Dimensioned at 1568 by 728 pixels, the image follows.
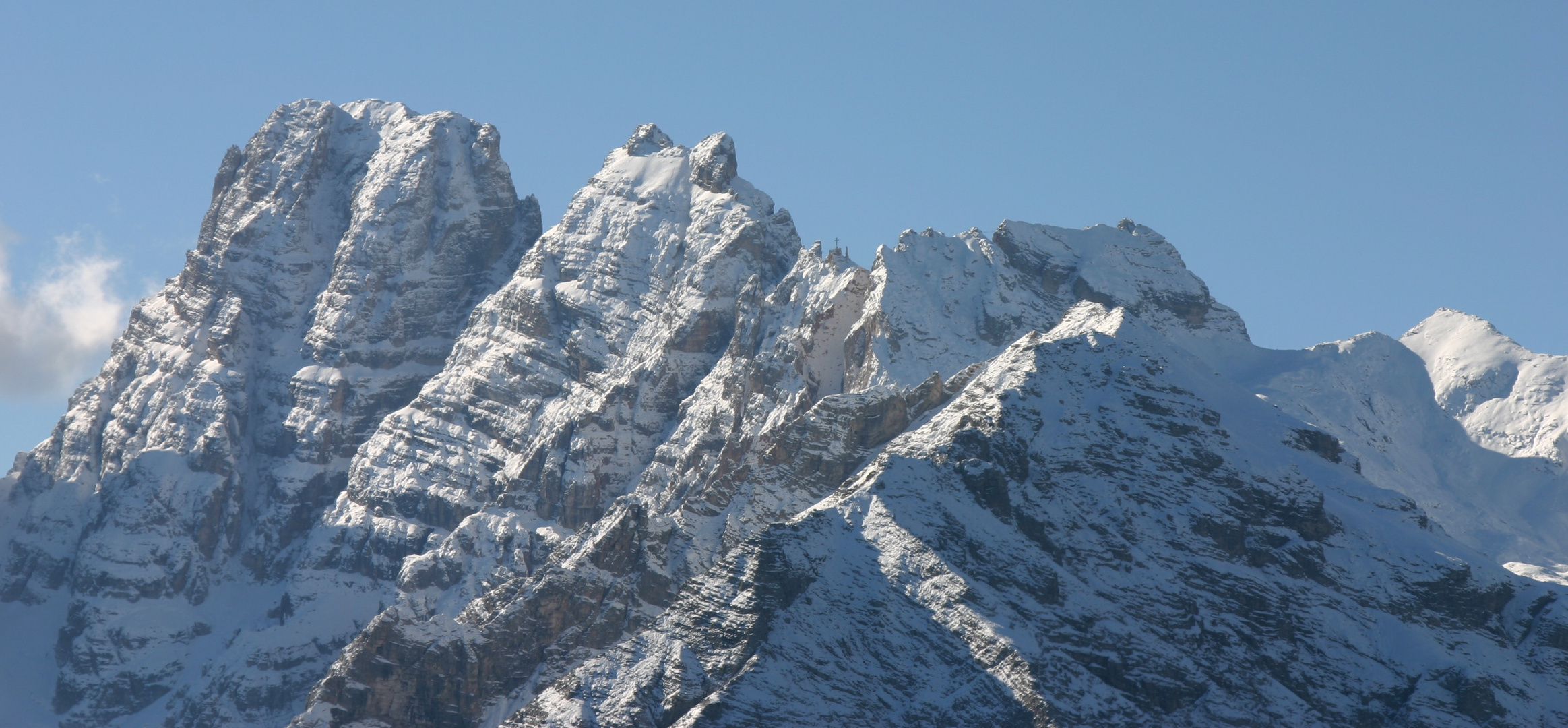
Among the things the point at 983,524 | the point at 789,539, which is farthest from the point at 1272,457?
the point at 789,539

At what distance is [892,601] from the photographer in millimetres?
167250

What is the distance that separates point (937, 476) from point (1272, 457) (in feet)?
95.3

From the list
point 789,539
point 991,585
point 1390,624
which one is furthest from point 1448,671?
point 789,539

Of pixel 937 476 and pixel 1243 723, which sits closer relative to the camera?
pixel 1243 723

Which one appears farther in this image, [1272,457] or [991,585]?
[1272,457]

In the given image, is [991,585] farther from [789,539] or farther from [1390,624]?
[1390,624]

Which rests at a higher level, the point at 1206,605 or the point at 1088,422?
the point at 1088,422

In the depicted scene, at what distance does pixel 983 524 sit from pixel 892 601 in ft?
36.8

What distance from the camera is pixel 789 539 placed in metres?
174

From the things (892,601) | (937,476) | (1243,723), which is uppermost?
(937,476)

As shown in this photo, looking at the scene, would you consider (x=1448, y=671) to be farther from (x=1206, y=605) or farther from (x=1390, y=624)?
(x=1206, y=605)

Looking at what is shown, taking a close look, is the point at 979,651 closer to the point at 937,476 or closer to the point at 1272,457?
the point at 937,476

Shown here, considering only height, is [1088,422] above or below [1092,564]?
above

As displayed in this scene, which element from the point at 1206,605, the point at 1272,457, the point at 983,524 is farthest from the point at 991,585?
the point at 1272,457
